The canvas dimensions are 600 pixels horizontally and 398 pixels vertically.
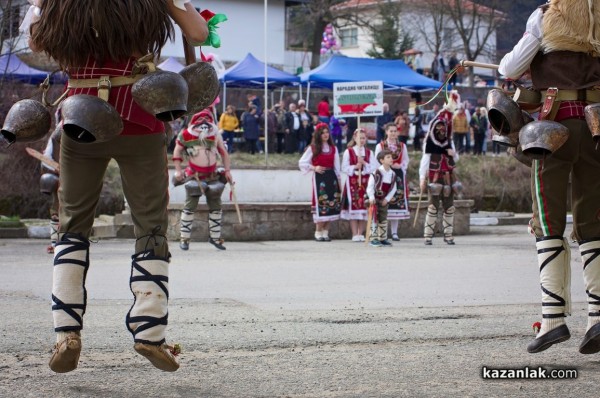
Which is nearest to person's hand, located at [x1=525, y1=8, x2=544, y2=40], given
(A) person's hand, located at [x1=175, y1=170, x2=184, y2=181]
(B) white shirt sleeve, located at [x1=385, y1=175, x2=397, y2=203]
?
(A) person's hand, located at [x1=175, y1=170, x2=184, y2=181]

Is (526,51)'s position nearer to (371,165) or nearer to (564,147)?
(564,147)

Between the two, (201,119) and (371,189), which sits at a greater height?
(201,119)

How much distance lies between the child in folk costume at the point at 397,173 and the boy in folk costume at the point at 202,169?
3.84 m

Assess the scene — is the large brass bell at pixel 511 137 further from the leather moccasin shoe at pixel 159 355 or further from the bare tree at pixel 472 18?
the bare tree at pixel 472 18

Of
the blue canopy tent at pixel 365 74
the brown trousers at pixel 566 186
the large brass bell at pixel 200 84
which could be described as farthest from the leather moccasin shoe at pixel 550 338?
the blue canopy tent at pixel 365 74

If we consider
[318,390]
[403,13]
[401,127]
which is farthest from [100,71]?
[403,13]

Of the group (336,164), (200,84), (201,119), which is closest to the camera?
(200,84)

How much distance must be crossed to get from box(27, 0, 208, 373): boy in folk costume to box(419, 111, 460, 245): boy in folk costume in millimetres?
12248

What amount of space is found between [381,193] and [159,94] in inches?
508

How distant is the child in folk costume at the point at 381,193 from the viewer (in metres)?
17.3

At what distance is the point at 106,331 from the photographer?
6.55 meters

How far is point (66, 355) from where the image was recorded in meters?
4.84

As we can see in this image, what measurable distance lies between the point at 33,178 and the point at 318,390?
1727cm

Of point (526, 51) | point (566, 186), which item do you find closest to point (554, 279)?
point (566, 186)
